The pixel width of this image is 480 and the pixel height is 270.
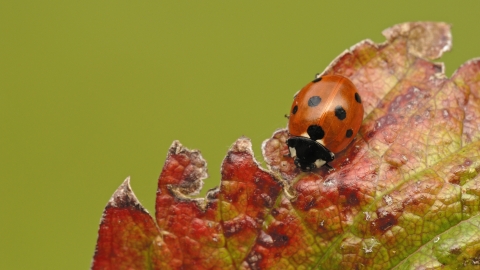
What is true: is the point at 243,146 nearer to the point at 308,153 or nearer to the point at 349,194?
the point at 308,153

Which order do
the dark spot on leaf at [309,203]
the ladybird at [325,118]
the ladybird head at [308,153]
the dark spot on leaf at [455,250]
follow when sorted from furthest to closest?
the ladybird at [325,118] < the ladybird head at [308,153] < the dark spot on leaf at [309,203] < the dark spot on leaf at [455,250]

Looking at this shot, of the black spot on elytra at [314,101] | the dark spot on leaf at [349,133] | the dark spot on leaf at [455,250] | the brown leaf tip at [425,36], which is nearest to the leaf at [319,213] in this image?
the dark spot on leaf at [455,250]

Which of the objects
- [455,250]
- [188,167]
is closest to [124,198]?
[188,167]

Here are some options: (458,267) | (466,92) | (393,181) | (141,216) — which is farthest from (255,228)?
(466,92)

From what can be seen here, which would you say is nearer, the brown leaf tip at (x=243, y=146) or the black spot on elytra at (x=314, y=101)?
the brown leaf tip at (x=243, y=146)

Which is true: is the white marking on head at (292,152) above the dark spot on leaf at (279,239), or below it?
above

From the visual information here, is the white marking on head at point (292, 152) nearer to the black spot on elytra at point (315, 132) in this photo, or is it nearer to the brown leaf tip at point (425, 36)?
the black spot on elytra at point (315, 132)
